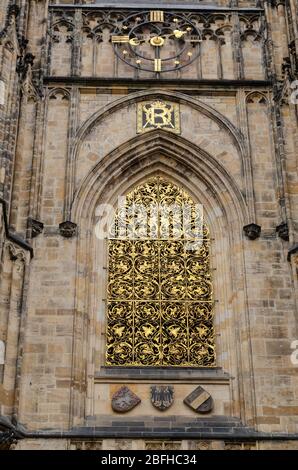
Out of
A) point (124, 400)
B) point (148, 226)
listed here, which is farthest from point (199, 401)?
point (148, 226)

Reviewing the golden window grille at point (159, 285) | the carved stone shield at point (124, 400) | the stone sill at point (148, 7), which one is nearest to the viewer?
the carved stone shield at point (124, 400)

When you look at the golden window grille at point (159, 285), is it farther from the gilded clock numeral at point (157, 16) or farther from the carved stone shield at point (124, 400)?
the gilded clock numeral at point (157, 16)

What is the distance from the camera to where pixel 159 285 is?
14.0m

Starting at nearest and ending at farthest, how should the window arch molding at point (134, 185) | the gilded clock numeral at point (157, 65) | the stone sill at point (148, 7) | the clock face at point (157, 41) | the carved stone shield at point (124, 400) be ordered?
the carved stone shield at point (124, 400) < the window arch molding at point (134, 185) < the gilded clock numeral at point (157, 65) < the clock face at point (157, 41) < the stone sill at point (148, 7)

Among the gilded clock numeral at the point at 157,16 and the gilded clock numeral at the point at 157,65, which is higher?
the gilded clock numeral at the point at 157,16

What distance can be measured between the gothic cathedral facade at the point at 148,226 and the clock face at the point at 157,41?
34mm

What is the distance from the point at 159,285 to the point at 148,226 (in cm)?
119

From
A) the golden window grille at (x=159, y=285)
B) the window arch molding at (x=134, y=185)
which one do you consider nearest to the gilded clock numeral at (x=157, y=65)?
the window arch molding at (x=134, y=185)

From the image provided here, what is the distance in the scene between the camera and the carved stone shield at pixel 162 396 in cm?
1281

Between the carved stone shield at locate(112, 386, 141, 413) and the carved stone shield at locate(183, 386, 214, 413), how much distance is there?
76cm

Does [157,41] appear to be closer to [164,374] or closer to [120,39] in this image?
[120,39]

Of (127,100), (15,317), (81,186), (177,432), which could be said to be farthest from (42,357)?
(127,100)

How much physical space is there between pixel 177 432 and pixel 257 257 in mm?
3233

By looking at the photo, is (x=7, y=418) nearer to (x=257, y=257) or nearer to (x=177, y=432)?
(x=177, y=432)
